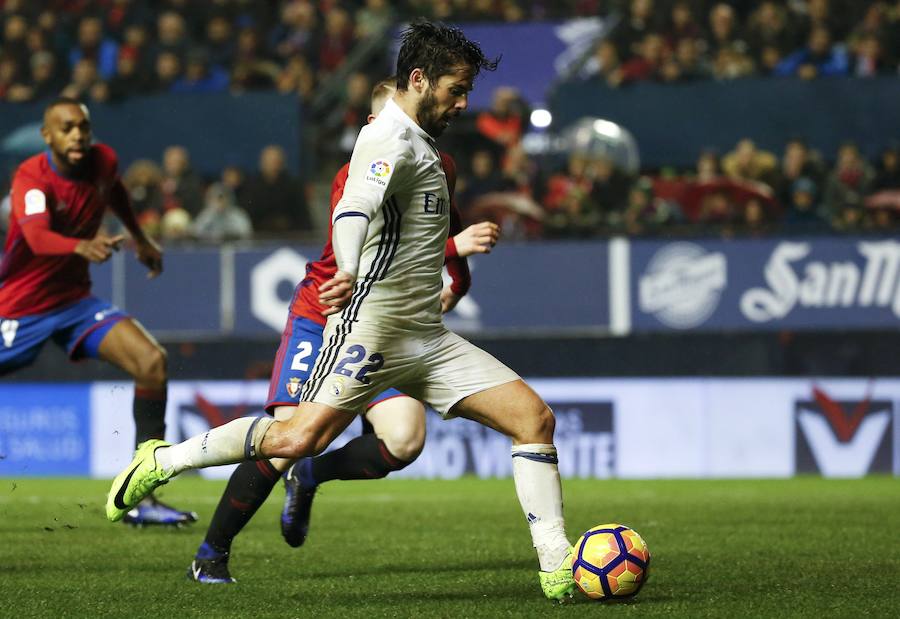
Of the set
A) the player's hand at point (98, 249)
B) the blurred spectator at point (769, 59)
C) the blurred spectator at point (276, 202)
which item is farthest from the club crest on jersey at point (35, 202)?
the blurred spectator at point (769, 59)

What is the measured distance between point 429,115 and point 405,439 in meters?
1.40

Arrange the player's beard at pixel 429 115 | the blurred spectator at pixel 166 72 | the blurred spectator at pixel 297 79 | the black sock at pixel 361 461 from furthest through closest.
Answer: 1. the blurred spectator at pixel 297 79
2. the blurred spectator at pixel 166 72
3. the black sock at pixel 361 461
4. the player's beard at pixel 429 115

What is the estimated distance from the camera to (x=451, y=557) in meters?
7.10

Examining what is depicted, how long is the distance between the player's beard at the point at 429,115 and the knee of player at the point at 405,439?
1.29 meters

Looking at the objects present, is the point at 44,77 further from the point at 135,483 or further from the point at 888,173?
the point at 135,483

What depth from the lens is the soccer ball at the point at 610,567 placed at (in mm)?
5438

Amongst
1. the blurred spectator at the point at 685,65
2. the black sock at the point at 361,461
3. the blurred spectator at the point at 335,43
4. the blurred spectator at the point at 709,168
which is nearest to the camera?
the black sock at the point at 361,461

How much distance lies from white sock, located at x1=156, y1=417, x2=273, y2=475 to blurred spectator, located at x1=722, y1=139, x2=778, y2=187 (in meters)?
8.66

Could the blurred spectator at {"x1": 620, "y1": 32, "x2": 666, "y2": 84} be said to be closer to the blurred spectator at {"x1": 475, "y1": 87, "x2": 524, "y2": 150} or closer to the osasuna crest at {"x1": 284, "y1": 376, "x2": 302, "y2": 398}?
the blurred spectator at {"x1": 475, "y1": 87, "x2": 524, "y2": 150}

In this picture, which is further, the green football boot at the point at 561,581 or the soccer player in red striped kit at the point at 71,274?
the soccer player in red striped kit at the point at 71,274

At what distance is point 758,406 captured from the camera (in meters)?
12.8

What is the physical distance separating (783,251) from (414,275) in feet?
25.9

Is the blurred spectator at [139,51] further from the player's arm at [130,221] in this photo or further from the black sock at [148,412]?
the black sock at [148,412]

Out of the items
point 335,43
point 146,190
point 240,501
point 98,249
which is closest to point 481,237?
point 240,501
